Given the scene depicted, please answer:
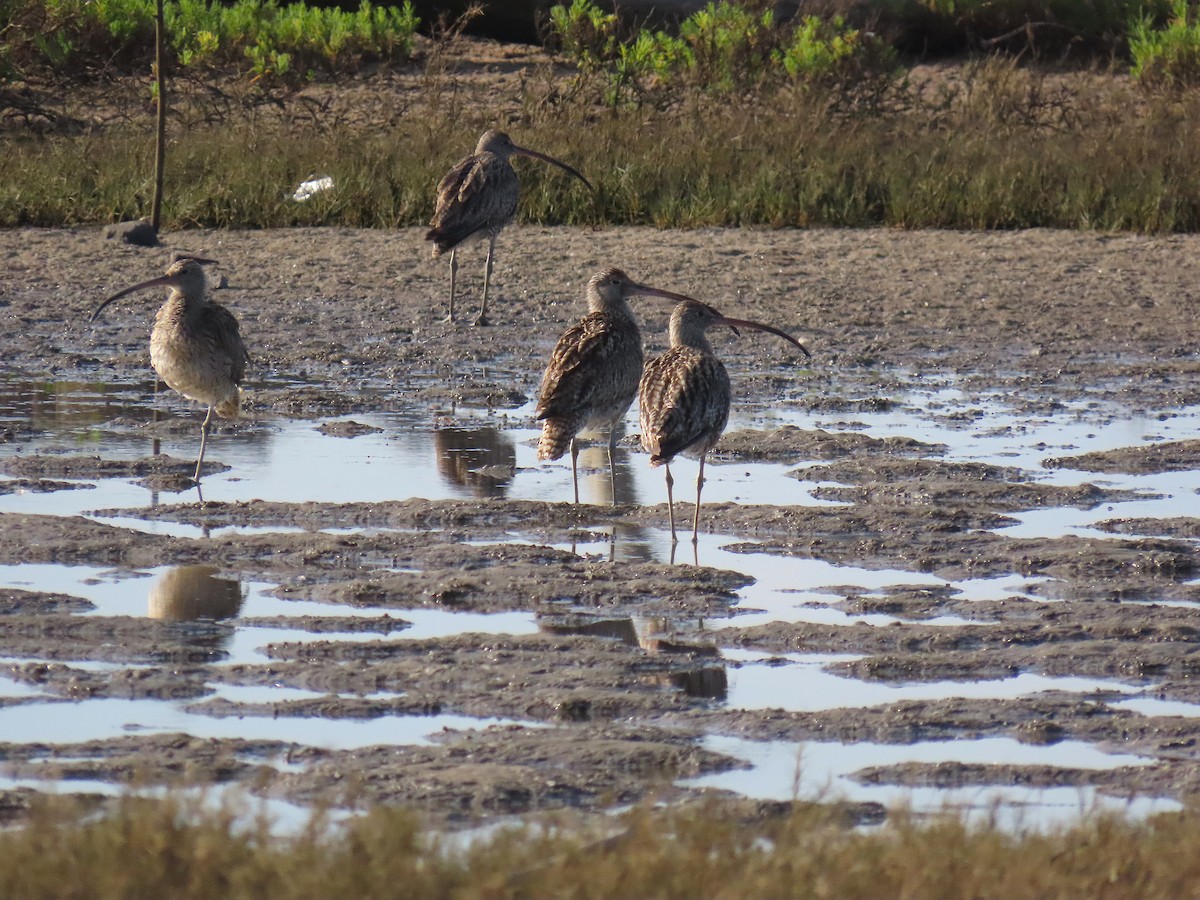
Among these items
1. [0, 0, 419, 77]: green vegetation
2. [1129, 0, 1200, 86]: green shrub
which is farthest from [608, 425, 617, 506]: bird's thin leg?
[0, 0, 419, 77]: green vegetation

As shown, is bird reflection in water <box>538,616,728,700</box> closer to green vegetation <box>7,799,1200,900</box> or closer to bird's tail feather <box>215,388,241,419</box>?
green vegetation <box>7,799,1200,900</box>

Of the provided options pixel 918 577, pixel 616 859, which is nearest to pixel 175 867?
pixel 616 859

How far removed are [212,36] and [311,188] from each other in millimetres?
7108

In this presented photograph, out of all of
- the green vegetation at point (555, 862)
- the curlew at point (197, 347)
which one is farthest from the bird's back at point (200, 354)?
the green vegetation at point (555, 862)

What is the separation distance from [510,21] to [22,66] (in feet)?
21.7

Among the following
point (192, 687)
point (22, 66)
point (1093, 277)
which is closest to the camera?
point (192, 687)

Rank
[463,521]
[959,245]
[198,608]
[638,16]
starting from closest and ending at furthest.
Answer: [198,608] → [463,521] → [959,245] → [638,16]

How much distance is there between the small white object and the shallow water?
5.83 meters

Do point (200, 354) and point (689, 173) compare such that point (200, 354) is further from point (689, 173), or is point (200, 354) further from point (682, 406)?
point (689, 173)

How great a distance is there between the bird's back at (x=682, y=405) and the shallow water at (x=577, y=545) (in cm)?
38

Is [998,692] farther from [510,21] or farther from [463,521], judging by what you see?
[510,21]

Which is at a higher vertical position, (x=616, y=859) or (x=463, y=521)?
(x=616, y=859)

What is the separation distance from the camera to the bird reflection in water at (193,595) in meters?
7.22

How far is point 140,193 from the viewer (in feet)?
57.8
